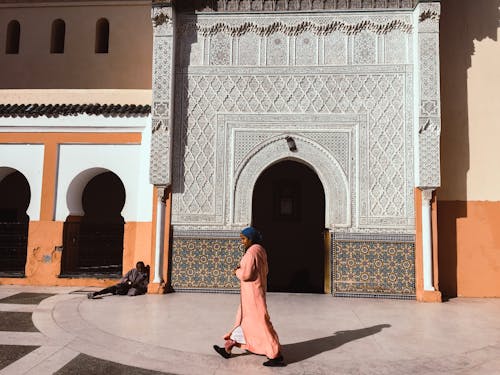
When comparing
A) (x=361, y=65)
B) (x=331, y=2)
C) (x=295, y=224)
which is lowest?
(x=295, y=224)

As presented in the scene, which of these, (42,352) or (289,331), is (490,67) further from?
(42,352)

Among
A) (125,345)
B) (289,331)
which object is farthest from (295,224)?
(125,345)

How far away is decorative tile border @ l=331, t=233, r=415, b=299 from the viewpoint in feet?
20.5

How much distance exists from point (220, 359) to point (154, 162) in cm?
372

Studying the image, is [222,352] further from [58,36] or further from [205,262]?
[58,36]

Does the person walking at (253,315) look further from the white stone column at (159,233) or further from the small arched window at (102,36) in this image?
the small arched window at (102,36)

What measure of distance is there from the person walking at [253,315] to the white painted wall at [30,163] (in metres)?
5.08

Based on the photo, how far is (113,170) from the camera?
7.20 m

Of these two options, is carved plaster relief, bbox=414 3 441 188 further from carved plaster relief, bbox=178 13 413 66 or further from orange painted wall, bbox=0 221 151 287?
orange painted wall, bbox=0 221 151 287

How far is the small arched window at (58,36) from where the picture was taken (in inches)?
360

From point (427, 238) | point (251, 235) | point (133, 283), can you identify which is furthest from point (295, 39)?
point (133, 283)

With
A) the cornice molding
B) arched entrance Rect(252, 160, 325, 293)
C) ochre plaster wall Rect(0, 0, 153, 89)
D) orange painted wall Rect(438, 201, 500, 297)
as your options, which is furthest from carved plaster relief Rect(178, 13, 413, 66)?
arched entrance Rect(252, 160, 325, 293)

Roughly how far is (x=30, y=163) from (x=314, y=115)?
477 cm

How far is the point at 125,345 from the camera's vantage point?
3.78 meters
